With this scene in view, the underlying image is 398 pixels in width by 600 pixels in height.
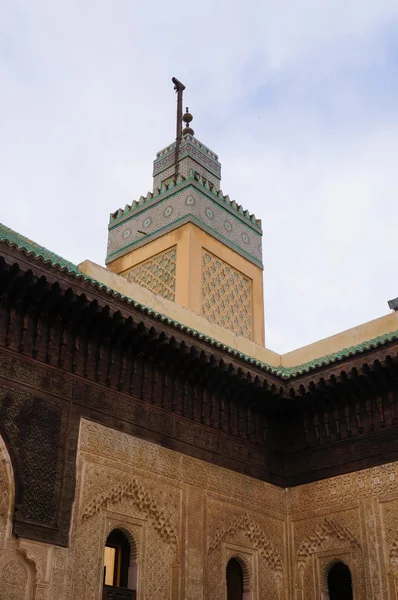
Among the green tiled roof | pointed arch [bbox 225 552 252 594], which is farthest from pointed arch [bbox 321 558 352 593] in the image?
the green tiled roof

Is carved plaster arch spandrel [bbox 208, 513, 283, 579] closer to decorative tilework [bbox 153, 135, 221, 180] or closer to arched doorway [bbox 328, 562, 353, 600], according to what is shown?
arched doorway [bbox 328, 562, 353, 600]

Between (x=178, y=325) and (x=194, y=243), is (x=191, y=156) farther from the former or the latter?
(x=178, y=325)

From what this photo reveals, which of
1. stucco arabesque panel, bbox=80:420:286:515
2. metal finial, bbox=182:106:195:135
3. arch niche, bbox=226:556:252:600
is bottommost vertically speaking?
arch niche, bbox=226:556:252:600

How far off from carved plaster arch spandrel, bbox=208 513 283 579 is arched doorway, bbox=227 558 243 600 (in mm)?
279

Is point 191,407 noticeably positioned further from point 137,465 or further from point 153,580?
point 153,580

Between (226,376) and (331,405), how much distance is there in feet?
4.20

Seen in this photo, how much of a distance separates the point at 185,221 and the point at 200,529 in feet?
16.5

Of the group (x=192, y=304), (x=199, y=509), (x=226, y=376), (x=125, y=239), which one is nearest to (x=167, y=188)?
(x=125, y=239)

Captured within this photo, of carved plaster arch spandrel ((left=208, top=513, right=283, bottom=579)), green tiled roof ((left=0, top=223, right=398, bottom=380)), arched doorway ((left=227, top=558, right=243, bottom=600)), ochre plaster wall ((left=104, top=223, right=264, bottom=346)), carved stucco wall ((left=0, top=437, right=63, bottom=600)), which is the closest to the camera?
carved stucco wall ((left=0, top=437, right=63, bottom=600))

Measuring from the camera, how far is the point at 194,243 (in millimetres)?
11305

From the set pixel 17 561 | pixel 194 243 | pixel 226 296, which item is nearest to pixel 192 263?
pixel 194 243

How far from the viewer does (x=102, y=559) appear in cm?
667

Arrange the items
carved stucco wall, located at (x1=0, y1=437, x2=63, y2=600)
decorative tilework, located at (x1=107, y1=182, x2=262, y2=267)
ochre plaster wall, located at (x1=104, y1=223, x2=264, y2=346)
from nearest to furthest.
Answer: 1. carved stucco wall, located at (x1=0, y1=437, x2=63, y2=600)
2. ochre plaster wall, located at (x1=104, y1=223, x2=264, y2=346)
3. decorative tilework, located at (x1=107, y1=182, x2=262, y2=267)

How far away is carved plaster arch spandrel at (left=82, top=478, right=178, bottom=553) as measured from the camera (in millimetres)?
6867
